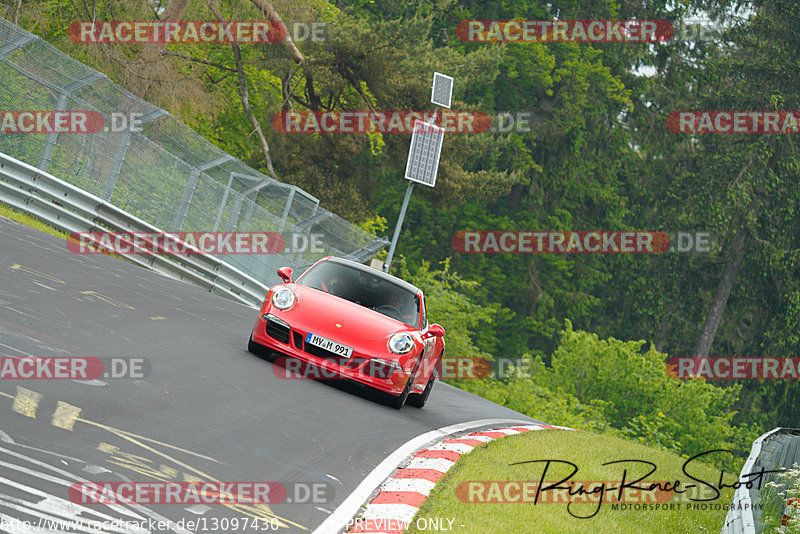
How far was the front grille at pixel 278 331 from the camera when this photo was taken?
10.6 metres

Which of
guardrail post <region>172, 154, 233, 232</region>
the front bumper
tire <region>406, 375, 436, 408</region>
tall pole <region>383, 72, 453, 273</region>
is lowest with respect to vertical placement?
tire <region>406, 375, 436, 408</region>

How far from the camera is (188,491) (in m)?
5.68

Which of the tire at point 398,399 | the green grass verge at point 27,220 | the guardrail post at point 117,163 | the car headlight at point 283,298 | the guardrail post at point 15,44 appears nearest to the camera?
the car headlight at point 283,298

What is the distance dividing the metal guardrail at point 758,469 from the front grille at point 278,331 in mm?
5023

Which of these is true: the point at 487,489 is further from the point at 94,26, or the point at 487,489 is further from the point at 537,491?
the point at 94,26

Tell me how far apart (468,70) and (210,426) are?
38494mm

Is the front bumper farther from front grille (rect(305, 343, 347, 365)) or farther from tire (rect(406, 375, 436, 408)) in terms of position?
tire (rect(406, 375, 436, 408))

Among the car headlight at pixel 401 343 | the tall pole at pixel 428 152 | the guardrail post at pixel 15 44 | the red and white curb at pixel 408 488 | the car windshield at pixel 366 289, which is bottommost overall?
the red and white curb at pixel 408 488

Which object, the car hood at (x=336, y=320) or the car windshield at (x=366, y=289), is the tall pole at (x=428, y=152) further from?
the car hood at (x=336, y=320)

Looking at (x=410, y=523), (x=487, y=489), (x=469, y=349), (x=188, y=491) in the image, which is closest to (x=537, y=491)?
(x=487, y=489)

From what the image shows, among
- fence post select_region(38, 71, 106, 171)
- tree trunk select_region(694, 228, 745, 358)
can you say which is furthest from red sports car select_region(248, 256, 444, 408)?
tree trunk select_region(694, 228, 745, 358)

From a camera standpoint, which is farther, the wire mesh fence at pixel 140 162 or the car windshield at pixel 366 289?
the wire mesh fence at pixel 140 162

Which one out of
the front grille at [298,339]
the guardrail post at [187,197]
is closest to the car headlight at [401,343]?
the front grille at [298,339]

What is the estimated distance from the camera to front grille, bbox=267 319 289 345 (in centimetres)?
1056
